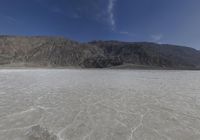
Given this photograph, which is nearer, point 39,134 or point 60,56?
point 39,134

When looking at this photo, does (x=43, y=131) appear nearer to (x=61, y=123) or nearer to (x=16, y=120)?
(x=61, y=123)

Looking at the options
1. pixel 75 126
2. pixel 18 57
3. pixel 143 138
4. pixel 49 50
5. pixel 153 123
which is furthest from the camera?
pixel 49 50

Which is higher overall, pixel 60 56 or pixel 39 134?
pixel 60 56

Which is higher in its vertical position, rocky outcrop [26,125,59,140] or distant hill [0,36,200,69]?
distant hill [0,36,200,69]

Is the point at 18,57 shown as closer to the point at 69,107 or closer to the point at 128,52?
the point at 128,52

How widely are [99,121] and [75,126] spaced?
756mm

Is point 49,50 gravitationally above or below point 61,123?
above

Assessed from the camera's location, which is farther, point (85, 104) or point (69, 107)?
point (85, 104)

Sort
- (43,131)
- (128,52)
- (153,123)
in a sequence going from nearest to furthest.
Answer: (43,131) < (153,123) < (128,52)

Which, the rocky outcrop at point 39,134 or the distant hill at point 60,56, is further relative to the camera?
the distant hill at point 60,56

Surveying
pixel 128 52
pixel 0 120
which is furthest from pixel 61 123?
pixel 128 52

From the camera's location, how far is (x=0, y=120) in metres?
3.95

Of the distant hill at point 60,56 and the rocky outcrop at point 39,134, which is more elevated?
the distant hill at point 60,56

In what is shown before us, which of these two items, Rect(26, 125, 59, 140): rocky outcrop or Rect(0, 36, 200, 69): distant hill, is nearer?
Rect(26, 125, 59, 140): rocky outcrop
